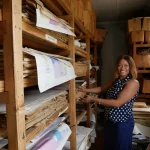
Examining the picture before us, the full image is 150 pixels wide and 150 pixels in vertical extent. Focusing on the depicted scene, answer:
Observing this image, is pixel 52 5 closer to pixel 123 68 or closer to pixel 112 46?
pixel 123 68

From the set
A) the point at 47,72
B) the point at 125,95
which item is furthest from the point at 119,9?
the point at 47,72

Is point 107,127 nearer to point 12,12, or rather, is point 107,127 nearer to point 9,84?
point 9,84

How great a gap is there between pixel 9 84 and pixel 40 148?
0.47 m

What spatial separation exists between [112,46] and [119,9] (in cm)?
107

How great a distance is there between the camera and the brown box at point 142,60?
3.13m

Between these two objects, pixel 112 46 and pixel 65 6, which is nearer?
pixel 65 6

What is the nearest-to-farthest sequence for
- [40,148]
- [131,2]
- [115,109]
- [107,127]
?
1. [40,148]
2. [115,109]
3. [107,127]
4. [131,2]

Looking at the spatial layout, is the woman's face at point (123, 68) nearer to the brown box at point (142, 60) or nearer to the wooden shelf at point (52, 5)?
the wooden shelf at point (52, 5)

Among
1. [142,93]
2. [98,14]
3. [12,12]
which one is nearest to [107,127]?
[142,93]

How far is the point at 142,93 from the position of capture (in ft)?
10.9

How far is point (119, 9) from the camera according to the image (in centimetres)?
344

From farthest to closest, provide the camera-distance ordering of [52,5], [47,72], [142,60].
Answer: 1. [142,60]
2. [52,5]
3. [47,72]

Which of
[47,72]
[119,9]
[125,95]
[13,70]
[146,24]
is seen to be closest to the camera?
[13,70]

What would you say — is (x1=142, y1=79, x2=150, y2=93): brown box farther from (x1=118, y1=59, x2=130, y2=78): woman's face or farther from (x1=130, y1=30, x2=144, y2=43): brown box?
(x1=118, y1=59, x2=130, y2=78): woman's face
